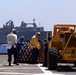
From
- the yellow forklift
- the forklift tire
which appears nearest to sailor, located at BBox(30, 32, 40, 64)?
the yellow forklift

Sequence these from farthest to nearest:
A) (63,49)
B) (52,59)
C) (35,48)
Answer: (35,48) < (63,49) < (52,59)

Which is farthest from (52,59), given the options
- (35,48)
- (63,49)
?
(35,48)

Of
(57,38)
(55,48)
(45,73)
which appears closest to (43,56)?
(57,38)

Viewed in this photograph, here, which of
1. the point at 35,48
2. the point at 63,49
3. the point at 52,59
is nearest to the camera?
the point at 52,59

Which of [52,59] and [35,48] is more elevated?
[35,48]

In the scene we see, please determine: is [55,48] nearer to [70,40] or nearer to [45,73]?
[70,40]

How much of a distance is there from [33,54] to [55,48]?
15.6ft

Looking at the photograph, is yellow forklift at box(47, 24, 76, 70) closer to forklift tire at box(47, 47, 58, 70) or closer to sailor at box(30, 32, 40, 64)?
forklift tire at box(47, 47, 58, 70)

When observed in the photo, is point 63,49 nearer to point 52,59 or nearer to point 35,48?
point 52,59

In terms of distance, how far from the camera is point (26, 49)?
2270 centimetres

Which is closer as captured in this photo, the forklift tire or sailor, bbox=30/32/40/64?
the forklift tire

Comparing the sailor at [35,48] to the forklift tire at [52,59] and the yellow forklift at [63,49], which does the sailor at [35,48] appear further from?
the forklift tire at [52,59]

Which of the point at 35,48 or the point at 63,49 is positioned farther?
the point at 35,48

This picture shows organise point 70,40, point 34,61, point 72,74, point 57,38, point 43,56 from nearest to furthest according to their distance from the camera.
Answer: point 72,74 < point 70,40 < point 57,38 < point 43,56 < point 34,61
